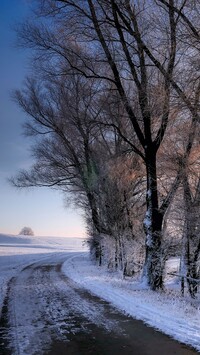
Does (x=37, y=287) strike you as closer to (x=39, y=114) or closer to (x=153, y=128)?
(x=153, y=128)

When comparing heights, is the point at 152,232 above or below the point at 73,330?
above

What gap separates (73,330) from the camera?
794 centimetres

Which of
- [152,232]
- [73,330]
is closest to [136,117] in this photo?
[152,232]

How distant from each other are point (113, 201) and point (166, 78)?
11.9 metres

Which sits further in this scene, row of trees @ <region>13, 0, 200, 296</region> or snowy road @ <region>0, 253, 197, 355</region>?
row of trees @ <region>13, 0, 200, 296</region>

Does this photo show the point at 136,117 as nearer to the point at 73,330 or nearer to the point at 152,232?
the point at 152,232

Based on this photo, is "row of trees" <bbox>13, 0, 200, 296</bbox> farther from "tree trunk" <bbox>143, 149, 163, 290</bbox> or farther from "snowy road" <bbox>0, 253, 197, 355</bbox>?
"snowy road" <bbox>0, 253, 197, 355</bbox>

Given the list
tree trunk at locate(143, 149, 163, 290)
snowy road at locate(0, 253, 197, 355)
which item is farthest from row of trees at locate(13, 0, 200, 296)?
snowy road at locate(0, 253, 197, 355)

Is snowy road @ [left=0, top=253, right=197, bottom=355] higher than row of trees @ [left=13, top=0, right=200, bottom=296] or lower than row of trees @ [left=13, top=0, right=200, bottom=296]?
lower

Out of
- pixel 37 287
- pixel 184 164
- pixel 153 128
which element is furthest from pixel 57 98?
pixel 37 287

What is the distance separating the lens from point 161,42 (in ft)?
43.4

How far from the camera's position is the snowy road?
6.62m

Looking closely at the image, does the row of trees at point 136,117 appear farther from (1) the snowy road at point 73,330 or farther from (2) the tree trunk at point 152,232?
(1) the snowy road at point 73,330

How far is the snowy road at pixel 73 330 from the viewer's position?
662cm
